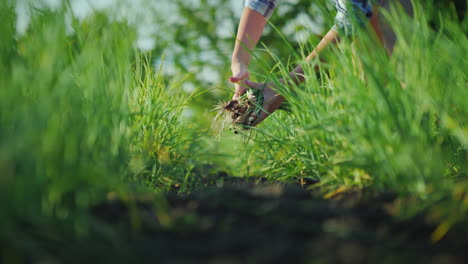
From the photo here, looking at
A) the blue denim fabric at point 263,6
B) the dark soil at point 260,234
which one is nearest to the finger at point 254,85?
the blue denim fabric at point 263,6

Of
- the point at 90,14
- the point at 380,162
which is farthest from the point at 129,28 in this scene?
the point at 380,162

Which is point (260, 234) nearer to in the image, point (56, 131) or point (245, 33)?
point (56, 131)

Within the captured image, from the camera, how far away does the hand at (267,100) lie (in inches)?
75.8

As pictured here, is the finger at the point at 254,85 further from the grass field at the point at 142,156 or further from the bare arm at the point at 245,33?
the grass field at the point at 142,156

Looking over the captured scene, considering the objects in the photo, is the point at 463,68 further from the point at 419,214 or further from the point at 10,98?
the point at 10,98

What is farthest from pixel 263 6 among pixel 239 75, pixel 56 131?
pixel 56 131

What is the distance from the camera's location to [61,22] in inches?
39.4

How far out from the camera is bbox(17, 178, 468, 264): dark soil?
2.22ft

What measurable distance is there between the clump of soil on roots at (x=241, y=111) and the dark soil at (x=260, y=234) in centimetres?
96

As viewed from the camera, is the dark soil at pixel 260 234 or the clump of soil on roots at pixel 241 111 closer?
the dark soil at pixel 260 234

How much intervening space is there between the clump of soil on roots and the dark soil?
955 mm

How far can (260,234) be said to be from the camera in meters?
0.77

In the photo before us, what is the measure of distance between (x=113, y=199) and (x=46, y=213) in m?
0.21

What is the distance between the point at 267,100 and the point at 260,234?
1.24 meters
